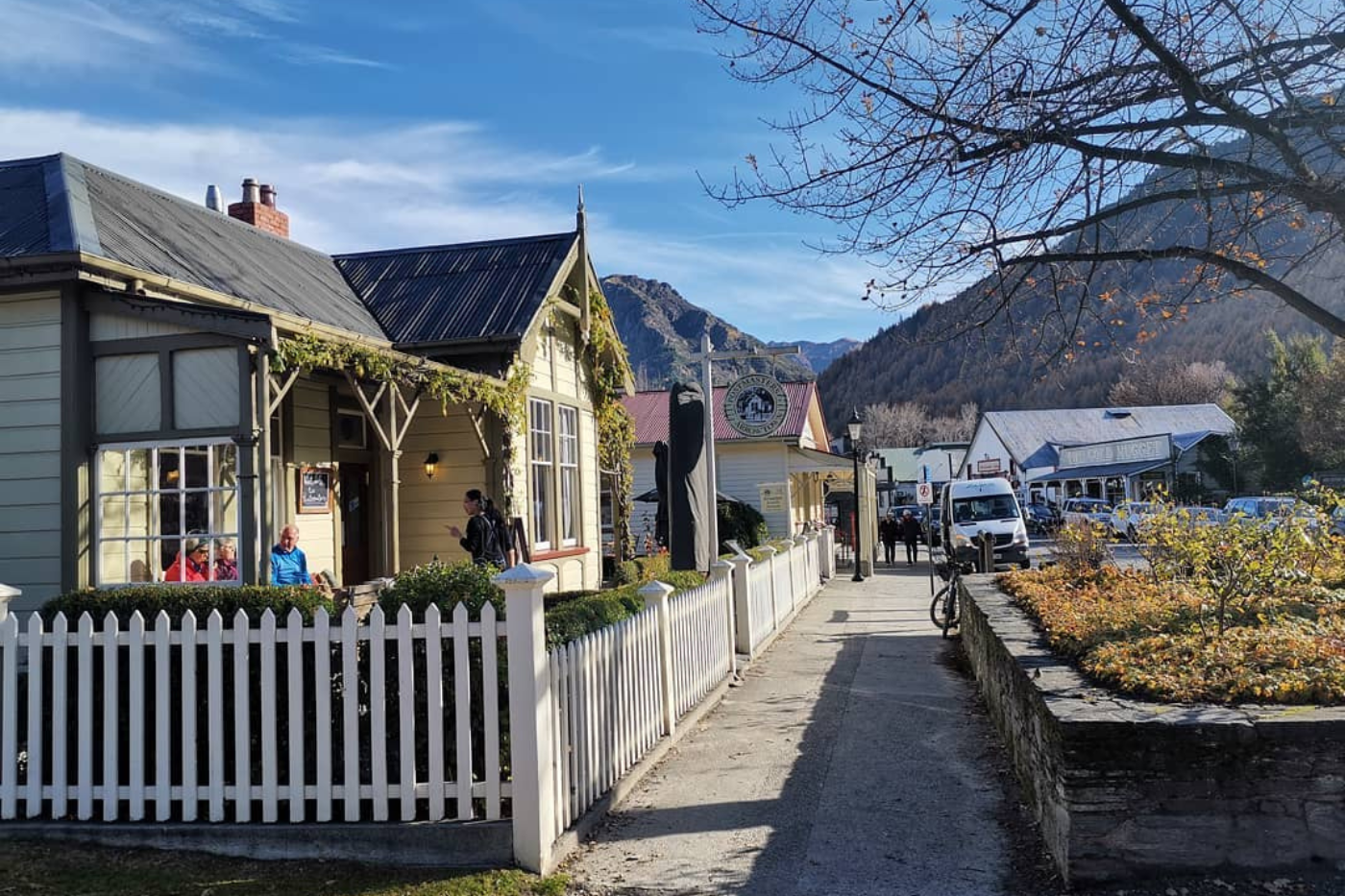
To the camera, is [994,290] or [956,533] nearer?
[994,290]

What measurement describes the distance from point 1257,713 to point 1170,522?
9.85 feet

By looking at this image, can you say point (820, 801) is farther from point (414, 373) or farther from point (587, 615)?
point (414, 373)

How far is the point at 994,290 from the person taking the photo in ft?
23.8

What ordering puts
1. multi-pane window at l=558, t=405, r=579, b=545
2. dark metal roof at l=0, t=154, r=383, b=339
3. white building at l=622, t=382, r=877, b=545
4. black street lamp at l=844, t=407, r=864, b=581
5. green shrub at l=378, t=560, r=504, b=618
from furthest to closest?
white building at l=622, t=382, r=877, b=545 → black street lamp at l=844, t=407, r=864, b=581 → multi-pane window at l=558, t=405, r=579, b=545 → dark metal roof at l=0, t=154, r=383, b=339 → green shrub at l=378, t=560, r=504, b=618

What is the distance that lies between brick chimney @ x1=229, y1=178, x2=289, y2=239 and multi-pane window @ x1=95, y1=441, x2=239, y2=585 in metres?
6.95

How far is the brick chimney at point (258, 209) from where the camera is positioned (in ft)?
48.9

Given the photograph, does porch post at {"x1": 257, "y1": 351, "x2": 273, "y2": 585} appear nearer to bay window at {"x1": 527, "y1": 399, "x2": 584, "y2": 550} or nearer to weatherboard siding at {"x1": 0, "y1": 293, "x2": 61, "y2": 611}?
weatherboard siding at {"x1": 0, "y1": 293, "x2": 61, "y2": 611}

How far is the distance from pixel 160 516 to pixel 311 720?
14.6 ft

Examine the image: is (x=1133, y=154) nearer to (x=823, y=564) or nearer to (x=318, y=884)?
(x=318, y=884)

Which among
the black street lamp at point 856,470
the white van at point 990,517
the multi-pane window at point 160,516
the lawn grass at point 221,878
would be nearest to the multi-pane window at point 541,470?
the multi-pane window at point 160,516

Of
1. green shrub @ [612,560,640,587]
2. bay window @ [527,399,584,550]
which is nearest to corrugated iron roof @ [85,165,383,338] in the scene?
bay window @ [527,399,584,550]

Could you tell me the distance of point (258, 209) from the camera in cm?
1499

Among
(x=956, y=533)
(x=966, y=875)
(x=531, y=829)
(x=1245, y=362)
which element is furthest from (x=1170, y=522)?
(x=1245, y=362)

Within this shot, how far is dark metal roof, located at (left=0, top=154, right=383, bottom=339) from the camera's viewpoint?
28.7 ft
